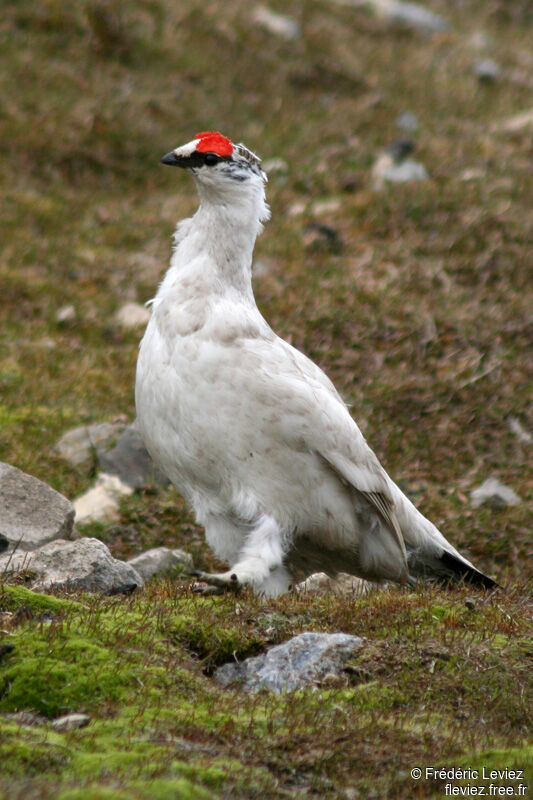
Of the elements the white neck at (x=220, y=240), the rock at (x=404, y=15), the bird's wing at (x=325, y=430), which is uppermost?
the rock at (x=404, y=15)

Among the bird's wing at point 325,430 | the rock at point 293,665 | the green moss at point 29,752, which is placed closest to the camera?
the green moss at point 29,752

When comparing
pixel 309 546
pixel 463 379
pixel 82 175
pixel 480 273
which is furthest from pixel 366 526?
pixel 82 175

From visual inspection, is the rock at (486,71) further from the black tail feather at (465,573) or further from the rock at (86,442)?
the black tail feather at (465,573)

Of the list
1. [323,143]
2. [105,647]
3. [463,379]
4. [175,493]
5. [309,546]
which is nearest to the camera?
[105,647]

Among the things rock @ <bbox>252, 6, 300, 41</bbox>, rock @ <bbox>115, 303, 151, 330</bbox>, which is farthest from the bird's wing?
rock @ <bbox>252, 6, 300, 41</bbox>

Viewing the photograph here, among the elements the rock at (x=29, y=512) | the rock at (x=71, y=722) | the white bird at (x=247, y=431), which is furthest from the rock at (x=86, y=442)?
the rock at (x=71, y=722)

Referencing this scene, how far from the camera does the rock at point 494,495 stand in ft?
31.0

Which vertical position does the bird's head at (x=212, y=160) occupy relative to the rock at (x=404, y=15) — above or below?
below

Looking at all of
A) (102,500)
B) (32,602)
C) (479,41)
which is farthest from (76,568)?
(479,41)

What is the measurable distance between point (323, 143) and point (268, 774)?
40.2 ft

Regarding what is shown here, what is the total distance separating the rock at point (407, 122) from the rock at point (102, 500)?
8.38 m

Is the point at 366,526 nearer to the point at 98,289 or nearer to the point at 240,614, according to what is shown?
the point at 240,614

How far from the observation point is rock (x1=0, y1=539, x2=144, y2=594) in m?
6.12

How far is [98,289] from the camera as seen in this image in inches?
489
